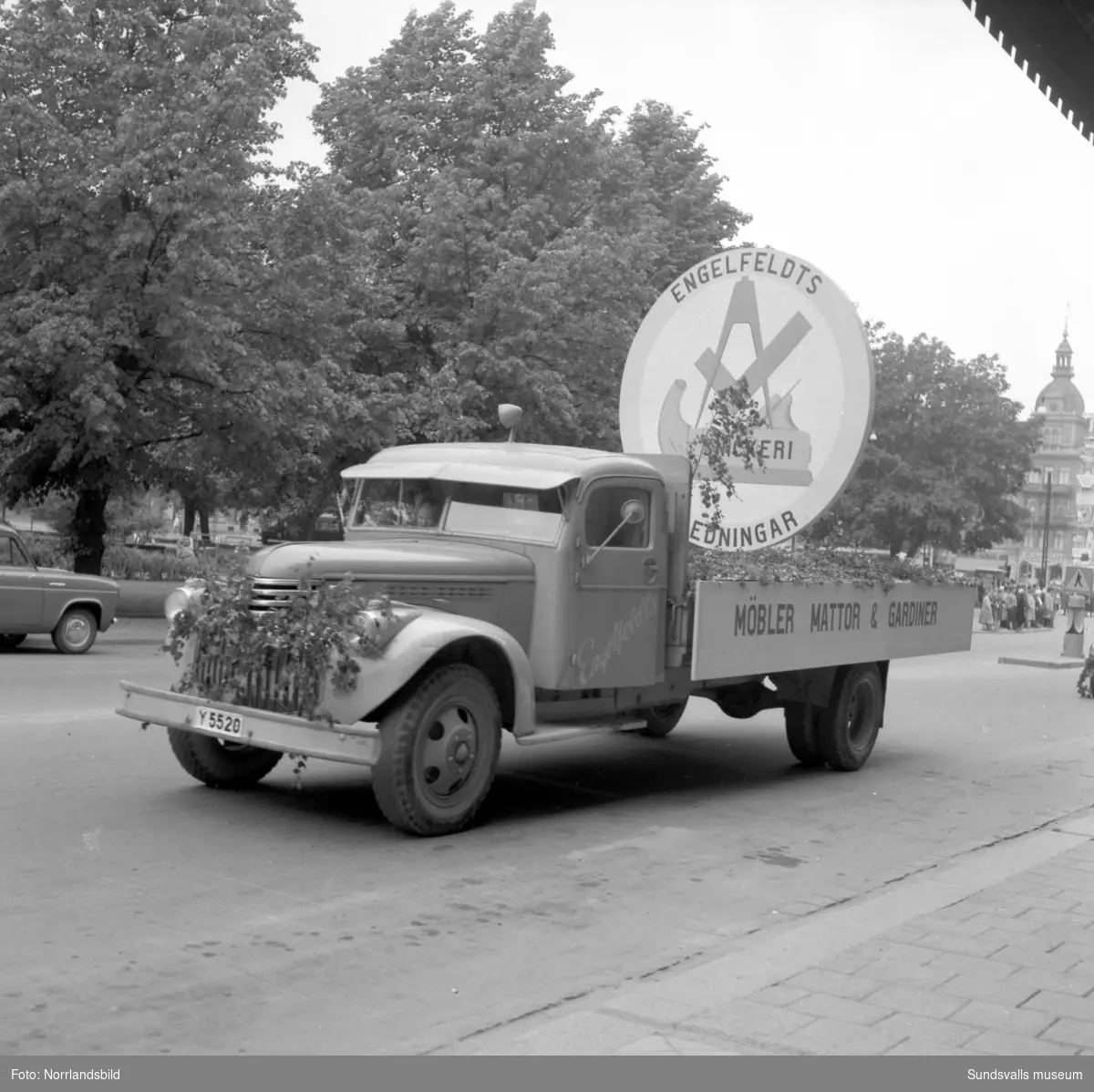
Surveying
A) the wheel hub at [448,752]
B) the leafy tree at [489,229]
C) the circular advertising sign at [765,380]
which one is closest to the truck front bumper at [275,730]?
the wheel hub at [448,752]

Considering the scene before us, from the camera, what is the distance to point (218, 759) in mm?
8617

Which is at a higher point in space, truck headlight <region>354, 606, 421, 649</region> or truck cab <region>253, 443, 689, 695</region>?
truck cab <region>253, 443, 689, 695</region>

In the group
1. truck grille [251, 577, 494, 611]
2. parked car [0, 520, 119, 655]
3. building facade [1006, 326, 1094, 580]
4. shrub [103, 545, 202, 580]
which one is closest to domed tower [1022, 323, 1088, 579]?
building facade [1006, 326, 1094, 580]

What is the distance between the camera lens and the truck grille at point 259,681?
776 cm

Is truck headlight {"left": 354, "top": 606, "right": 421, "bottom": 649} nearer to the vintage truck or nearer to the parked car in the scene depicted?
the vintage truck

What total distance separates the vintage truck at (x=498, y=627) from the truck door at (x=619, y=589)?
1 cm

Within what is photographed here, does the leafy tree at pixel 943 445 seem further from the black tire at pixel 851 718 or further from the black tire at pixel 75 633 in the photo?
the black tire at pixel 851 718

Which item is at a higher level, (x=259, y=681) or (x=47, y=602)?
(x=259, y=681)

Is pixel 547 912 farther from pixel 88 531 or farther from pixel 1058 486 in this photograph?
pixel 1058 486

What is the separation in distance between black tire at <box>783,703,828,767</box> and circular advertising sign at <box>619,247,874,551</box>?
4.51 ft

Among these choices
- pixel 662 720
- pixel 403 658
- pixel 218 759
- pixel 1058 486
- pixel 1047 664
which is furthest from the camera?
pixel 1058 486

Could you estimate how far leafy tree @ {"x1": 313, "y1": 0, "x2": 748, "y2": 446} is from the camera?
2812cm

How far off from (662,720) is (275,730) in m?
5.21

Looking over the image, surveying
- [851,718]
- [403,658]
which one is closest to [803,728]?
[851,718]
